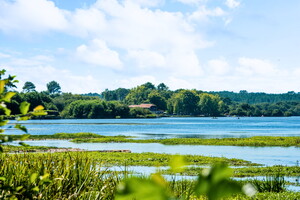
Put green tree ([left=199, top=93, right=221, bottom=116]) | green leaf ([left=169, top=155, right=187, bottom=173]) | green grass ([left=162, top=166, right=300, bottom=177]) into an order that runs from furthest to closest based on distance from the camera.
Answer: green tree ([left=199, top=93, right=221, bottom=116]), green grass ([left=162, top=166, right=300, bottom=177]), green leaf ([left=169, top=155, right=187, bottom=173])

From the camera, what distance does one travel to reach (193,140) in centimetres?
4747

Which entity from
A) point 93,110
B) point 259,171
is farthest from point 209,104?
point 259,171

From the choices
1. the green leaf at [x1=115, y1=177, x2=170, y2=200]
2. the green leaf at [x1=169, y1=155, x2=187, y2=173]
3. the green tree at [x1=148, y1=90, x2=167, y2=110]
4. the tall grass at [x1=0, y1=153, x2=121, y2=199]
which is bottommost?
the tall grass at [x1=0, y1=153, x2=121, y2=199]

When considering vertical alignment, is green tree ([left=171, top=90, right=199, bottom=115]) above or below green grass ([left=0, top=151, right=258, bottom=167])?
above

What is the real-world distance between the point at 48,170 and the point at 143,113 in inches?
6242

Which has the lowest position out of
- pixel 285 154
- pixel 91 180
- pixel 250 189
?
pixel 285 154

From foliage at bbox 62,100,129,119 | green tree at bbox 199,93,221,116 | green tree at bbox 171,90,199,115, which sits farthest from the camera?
green tree at bbox 199,93,221,116

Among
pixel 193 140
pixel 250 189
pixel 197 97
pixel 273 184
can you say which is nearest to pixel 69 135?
pixel 193 140

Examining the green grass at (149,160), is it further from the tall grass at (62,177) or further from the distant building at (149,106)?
the distant building at (149,106)

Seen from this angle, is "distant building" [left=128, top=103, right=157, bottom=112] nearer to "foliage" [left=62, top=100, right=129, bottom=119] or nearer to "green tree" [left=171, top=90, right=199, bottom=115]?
"green tree" [left=171, top=90, right=199, bottom=115]

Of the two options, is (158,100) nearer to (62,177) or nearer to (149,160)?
(149,160)

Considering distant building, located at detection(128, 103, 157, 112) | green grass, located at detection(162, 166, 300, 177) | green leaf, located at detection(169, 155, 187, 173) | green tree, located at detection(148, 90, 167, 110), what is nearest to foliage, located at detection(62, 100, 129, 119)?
distant building, located at detection(128, 103, 157, 112)

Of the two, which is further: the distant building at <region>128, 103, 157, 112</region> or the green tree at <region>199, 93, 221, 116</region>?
the green tree at <region>199, 93, 221, 116</region>

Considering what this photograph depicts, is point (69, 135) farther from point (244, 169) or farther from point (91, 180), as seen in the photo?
point (91, 180)
